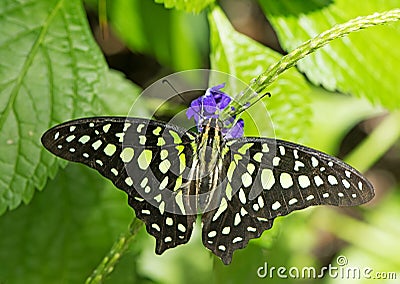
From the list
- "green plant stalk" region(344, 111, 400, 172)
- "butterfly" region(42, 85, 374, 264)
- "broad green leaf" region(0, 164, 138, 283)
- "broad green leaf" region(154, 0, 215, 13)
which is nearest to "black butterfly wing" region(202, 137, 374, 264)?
"butterfly" region(42, 85, 374, 264)

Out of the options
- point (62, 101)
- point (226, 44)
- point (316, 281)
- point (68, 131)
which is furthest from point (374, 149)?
point (68, 131)

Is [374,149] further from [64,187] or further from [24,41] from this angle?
[24,41]

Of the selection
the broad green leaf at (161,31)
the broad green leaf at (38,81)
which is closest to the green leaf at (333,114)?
the broad green leaf at (161,31)

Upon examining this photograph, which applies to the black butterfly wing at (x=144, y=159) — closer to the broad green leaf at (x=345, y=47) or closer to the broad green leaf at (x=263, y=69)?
the broad green leaf at (x=263, y=69)

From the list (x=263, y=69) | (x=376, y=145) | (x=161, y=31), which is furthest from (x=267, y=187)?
(x=376, y=145)

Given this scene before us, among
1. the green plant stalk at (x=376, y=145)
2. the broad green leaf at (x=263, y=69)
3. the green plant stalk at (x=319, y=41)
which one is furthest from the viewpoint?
the green plant stalk at (x=376, y=145)

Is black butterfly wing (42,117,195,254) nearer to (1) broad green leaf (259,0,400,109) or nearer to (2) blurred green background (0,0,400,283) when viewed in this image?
(2) blurred green background (0,0,400,283)
